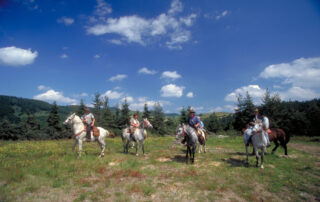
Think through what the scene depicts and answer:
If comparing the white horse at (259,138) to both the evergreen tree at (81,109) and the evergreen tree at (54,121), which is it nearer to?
the evergreen tree at (54,121)

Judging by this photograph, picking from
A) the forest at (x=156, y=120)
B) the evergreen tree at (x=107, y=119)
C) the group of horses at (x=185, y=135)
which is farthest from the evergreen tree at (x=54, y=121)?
the group of horses at (x=185, y=135)

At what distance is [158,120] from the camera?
55.1m

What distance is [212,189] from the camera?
6527mm

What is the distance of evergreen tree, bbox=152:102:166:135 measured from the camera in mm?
52441

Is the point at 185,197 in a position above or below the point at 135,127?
below

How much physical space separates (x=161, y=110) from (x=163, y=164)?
161 feet

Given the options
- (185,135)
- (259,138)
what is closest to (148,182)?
(185,135)

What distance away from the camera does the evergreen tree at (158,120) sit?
5244cm

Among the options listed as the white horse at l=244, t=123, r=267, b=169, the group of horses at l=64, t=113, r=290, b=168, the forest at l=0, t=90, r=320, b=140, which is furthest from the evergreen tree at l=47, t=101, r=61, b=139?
the white horse at l=244, t=123, r=267, b=169

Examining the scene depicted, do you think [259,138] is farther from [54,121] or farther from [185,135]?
[54,121]

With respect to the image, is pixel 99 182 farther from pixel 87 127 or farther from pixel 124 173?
pixel 87 127

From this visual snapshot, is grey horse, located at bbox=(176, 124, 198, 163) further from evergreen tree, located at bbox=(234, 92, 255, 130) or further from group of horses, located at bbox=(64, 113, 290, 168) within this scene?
evergreen tree, located at bbox=(234, 92, 255, 130)

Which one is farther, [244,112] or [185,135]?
[244,112]

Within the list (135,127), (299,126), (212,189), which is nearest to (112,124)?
(135,127)
